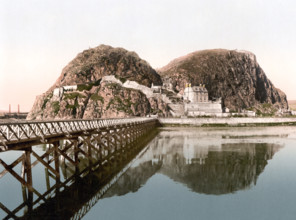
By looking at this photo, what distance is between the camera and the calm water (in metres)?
17.7

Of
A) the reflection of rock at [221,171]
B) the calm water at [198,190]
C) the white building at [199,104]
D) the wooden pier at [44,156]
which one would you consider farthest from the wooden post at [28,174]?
the white building at [199,104]

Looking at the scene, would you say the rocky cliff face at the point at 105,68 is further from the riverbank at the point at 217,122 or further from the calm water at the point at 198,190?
the calm water at the point at 198,190

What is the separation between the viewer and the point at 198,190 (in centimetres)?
2228

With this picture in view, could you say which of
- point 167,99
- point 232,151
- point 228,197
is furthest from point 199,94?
point 228,197

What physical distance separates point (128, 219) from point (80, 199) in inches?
203

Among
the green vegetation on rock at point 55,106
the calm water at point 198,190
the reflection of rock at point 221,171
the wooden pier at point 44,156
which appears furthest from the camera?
the green vegetation on rock at point 55,106

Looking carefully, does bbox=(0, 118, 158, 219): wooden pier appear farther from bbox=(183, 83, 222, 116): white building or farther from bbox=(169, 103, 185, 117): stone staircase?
bbox=(183, 83, 222, 116): white building

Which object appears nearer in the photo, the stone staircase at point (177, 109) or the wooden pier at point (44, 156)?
the wooden pier at point (44, 156)

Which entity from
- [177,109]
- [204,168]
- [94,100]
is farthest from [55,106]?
[204,168]

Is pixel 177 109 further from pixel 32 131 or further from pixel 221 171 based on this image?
pixel 32 131

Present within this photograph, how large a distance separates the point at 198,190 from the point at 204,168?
8202 millimetres

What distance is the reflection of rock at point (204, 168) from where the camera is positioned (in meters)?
→ 23.6

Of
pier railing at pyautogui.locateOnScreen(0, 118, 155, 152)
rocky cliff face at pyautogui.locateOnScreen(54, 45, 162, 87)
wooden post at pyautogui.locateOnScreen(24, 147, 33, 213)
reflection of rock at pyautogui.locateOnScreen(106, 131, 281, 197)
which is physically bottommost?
reflection of rock at pyautogui.locateOnScreen(106, 131, 281, 197)

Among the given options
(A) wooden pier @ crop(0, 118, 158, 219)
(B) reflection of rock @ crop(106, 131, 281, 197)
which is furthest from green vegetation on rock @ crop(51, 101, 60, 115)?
(A) wooden pier @ crop(0, 118, 158, 219)
